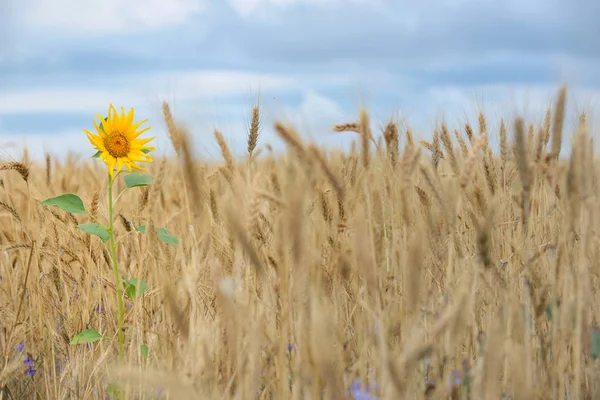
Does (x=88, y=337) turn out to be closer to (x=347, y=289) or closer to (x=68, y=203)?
(x=68, y=203)

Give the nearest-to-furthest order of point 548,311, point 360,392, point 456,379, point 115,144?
point 360,392, point 456,379, point 548,311, point 115,144

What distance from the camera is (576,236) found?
86.8 inches

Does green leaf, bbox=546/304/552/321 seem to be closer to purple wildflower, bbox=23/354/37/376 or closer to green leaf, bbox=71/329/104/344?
green leaf, bbox=71/329/104/344

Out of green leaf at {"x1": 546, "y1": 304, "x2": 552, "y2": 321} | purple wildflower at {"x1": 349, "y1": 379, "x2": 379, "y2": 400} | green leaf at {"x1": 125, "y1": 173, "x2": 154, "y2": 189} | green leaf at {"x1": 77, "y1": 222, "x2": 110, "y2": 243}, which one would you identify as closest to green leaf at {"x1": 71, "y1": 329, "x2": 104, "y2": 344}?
green leaf at {"x1": 77, "y1": 222, "x2": 110, "y2": 243}

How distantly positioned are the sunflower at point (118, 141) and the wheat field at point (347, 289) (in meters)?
0.16

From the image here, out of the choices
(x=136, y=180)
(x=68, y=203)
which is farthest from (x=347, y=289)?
(x=68, y=203)

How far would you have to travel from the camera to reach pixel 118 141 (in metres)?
2.00

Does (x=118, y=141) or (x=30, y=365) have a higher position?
(x=118, y=141)

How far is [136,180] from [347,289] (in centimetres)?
74

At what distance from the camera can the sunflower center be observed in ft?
6.53

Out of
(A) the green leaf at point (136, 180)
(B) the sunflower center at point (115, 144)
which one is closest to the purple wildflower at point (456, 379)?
(A) the green leaf at point (136, 180)

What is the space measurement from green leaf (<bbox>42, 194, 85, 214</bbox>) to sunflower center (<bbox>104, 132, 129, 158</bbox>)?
214mm

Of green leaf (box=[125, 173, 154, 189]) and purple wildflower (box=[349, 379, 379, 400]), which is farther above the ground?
green leaf (box=[125, 173, 154, 189])

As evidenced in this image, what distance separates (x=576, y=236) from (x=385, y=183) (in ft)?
2.91
